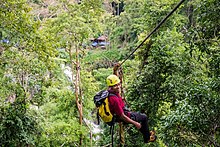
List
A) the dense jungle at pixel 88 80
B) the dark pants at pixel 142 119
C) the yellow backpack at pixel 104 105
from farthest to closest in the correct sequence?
the dense jungle at pixel 88 80, the dark pants at pixel 142 119, the yellow backpack at pixel 104 105

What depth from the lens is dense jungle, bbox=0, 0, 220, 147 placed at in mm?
3660

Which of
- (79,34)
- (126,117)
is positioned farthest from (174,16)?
(126,117)

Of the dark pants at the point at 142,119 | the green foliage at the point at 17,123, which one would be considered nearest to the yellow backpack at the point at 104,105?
the dark pants at the point at 142,119

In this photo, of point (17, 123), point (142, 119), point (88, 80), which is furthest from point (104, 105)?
point (88, 80)

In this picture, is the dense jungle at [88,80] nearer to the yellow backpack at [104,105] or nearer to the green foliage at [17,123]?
the green foliage at [17,123]

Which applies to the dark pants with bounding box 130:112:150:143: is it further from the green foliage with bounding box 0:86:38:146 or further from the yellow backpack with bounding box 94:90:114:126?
the green foliage with bounding box 0:86:38:146

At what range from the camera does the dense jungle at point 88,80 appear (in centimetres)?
366

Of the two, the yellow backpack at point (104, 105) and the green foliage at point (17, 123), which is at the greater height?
the yellow backpack at point (104, 105)

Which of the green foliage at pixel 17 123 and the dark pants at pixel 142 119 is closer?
the dark pants at pixel 142 119

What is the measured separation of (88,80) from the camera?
8625 mm

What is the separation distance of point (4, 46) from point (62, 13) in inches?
107

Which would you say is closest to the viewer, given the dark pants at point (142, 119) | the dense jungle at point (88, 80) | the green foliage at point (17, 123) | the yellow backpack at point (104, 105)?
the yellow backpack at point (104, 105)

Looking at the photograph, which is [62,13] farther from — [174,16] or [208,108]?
[208,108]

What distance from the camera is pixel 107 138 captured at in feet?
25.3
